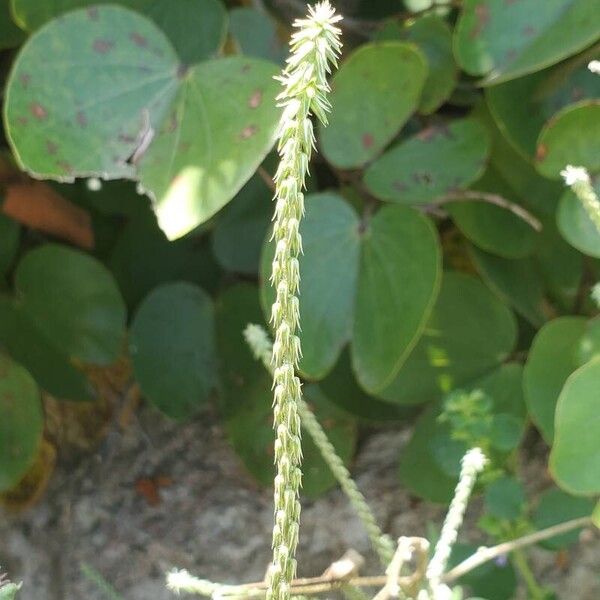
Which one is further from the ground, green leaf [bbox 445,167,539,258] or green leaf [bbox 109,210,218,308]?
green leaf [bbox 109,210,218,308]

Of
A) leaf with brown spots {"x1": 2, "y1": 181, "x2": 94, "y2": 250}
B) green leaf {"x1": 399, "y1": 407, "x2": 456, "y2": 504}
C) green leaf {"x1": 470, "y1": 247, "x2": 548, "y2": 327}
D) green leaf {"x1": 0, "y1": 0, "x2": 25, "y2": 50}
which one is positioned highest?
green leaf {"x1": 0, "y1": 0, "x2": 25, "y2": 50}

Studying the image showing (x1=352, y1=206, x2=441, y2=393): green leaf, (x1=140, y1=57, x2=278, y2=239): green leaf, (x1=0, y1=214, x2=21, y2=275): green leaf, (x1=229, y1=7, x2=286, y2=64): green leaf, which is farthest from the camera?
(x1=0, y1=214, x2=21, y2=275): green leaf

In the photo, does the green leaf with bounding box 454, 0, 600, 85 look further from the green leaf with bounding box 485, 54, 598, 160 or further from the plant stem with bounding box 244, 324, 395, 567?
the plant stem with bounding box 244, 324, 395, 567

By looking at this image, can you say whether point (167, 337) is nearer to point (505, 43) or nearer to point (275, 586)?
point (505, 43)

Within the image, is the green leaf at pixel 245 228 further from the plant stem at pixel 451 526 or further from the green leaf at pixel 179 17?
the plant stem at pixel 451 526

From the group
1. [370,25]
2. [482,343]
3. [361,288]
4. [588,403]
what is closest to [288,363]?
[588,403]

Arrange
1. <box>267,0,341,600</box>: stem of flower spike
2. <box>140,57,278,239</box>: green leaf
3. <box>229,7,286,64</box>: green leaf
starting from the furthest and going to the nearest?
<box>229,7,286,64</box>: green leaf → <box>140,57,278,239</box>: green leaf → <box>267,0,341,600</box>: stem of flower spike

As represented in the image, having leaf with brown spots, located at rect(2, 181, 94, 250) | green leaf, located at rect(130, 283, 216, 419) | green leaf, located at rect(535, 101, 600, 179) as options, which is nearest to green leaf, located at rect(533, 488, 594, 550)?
green leaf, located at rect(535, 101, 600, 179)

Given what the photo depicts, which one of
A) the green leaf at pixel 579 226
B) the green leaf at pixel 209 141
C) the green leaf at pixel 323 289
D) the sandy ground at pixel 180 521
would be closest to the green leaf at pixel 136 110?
the green leaf at pixel 209 141
